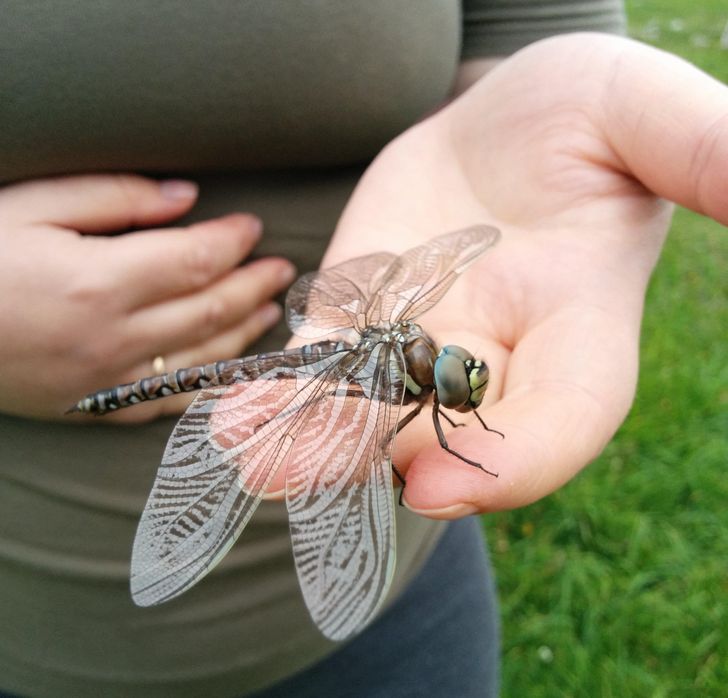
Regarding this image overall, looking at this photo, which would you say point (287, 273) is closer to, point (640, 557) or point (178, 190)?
point (178, 190)

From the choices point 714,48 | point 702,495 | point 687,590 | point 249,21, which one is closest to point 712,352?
point 702,495

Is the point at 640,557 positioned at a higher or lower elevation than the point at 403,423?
lower

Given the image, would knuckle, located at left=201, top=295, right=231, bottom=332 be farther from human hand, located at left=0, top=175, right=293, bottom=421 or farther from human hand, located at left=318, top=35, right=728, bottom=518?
human hand, located at left=318, top=35, right=728, bottom=518

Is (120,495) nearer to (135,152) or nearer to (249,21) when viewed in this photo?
(135,152)

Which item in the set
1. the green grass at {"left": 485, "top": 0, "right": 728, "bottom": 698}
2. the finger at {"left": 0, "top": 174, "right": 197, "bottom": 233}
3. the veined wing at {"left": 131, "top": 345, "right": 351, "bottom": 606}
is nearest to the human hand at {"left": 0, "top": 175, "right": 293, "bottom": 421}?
the finger at {"left": 0, "top": 174, "right": 197, "bottom": 233}

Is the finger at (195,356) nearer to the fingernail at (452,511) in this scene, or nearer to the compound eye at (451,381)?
the compound eye at (451,381)

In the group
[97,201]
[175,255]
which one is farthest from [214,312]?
[97,201]
